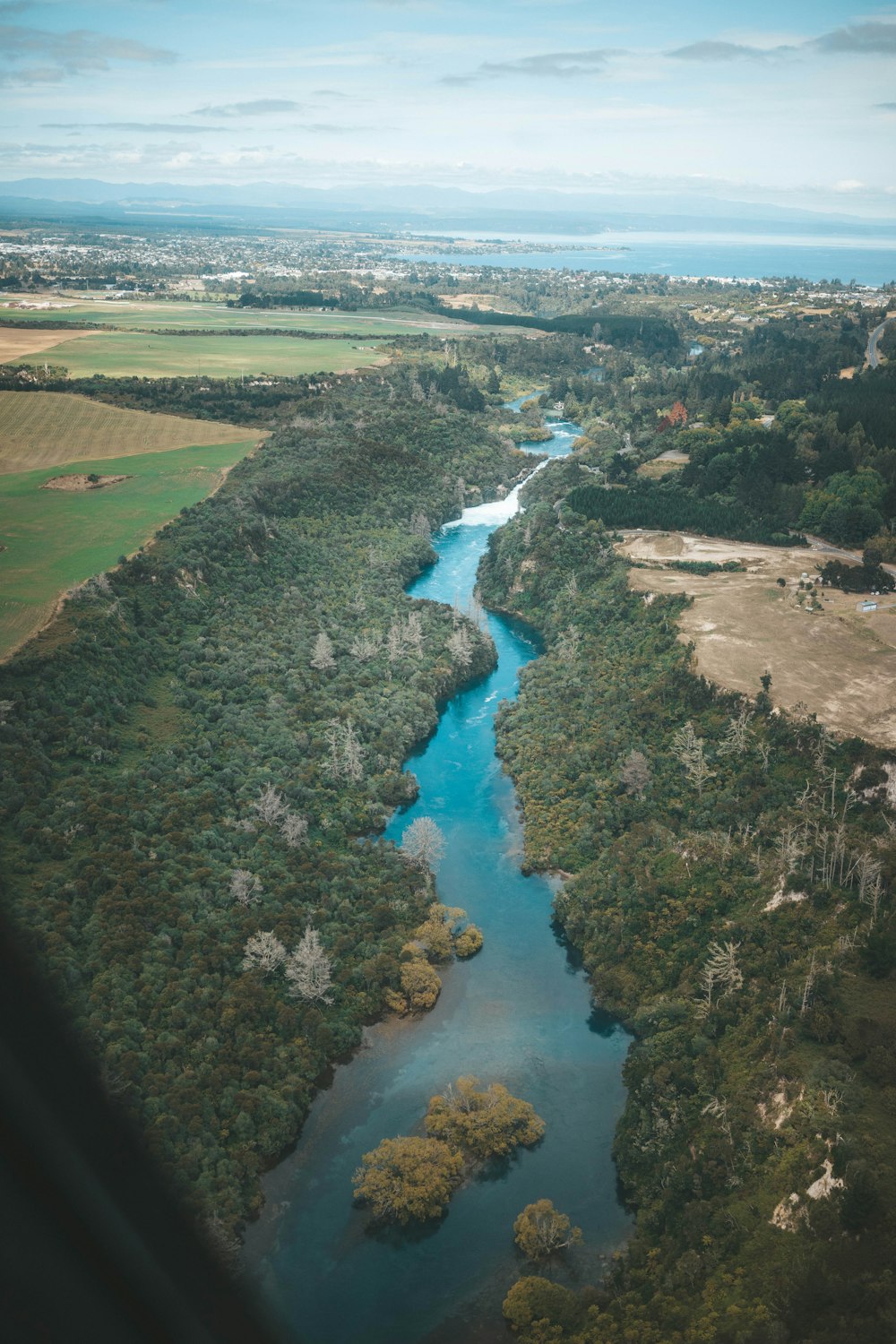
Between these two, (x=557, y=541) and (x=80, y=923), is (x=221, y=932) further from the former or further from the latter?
(x=557, y=541)

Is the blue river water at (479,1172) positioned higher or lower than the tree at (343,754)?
lower

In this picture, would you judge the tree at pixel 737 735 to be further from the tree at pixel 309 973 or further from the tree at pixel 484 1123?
the tree at pixel 309 973

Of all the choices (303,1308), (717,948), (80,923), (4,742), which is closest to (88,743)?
(4,742)

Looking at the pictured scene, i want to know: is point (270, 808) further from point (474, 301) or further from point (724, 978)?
point (474, 301)

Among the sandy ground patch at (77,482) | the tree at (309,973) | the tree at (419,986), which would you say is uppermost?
the sandy ground patch at (77,482)

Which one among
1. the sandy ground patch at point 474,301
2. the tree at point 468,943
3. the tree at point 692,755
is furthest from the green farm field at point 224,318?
the tree at point 468,943

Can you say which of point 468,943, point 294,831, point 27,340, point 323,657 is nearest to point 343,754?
point 294,831
